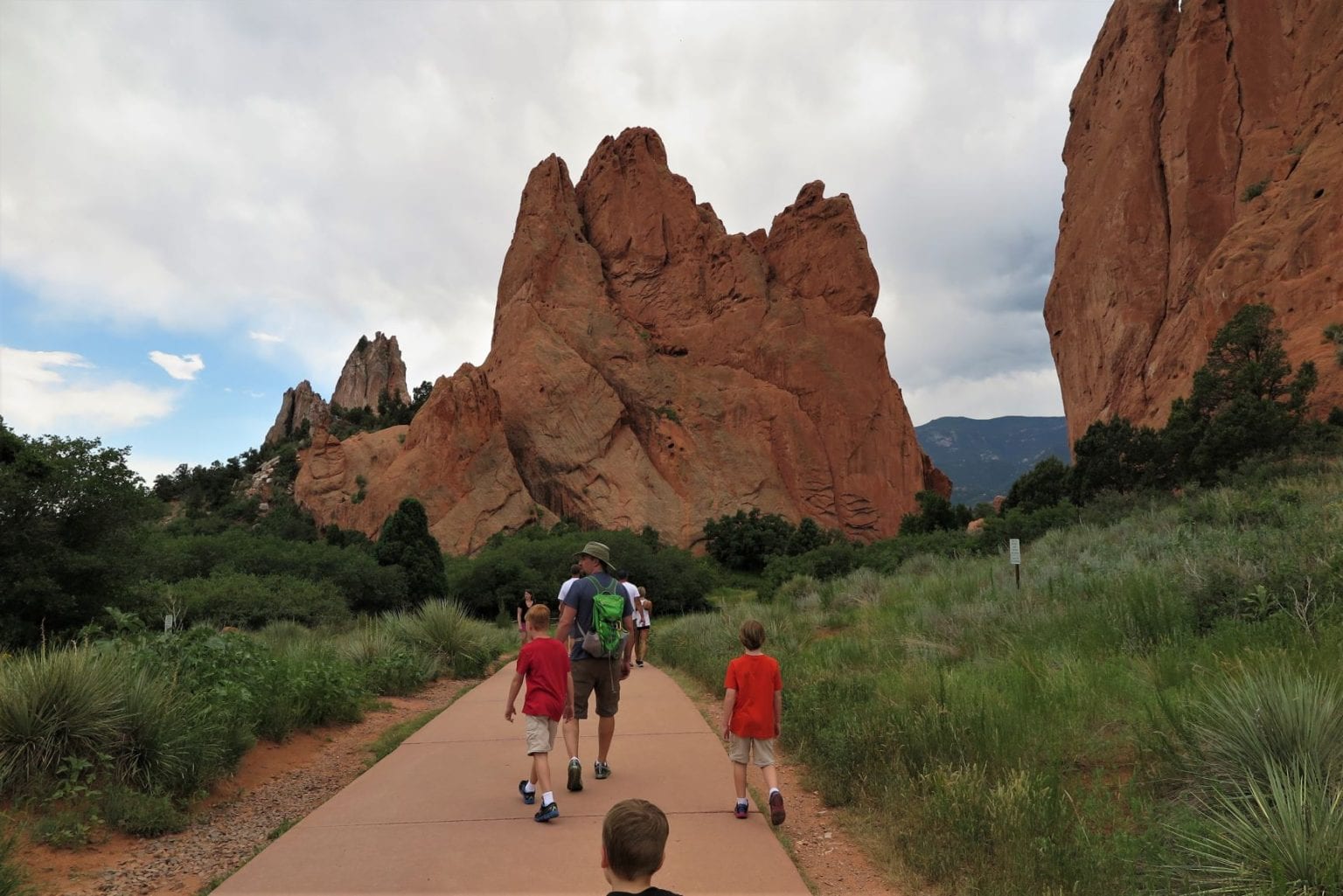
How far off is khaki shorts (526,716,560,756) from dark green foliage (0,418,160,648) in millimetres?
9330

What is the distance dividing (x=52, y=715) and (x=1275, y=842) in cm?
734

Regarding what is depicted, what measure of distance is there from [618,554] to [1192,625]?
3303 cm

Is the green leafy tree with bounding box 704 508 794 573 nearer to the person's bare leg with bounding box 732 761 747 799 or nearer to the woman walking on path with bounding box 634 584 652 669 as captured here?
the woman walking on path with bounding box 634 584 652 669

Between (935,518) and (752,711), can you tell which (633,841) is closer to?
(752,711)

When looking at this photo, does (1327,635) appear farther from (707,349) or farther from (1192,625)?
(707,349)

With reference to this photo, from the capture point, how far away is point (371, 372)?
115 meters

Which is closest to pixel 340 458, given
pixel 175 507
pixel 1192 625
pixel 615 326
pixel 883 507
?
pixel 615 326

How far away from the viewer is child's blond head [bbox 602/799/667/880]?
2367 millimetres

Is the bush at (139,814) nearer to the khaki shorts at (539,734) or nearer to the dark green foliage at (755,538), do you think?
the khaki shorts at (539,734)

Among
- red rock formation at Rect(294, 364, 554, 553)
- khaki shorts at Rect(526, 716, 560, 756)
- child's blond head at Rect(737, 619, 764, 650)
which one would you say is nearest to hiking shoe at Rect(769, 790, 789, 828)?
child's blond head at Rect(737, 619, 764, 650)

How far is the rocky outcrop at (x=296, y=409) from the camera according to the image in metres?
101

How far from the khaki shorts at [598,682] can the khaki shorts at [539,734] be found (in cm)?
75

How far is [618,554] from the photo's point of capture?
129ft

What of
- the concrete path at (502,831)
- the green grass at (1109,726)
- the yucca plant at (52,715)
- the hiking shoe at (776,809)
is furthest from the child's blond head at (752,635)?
the yucca plant at (52,715)
